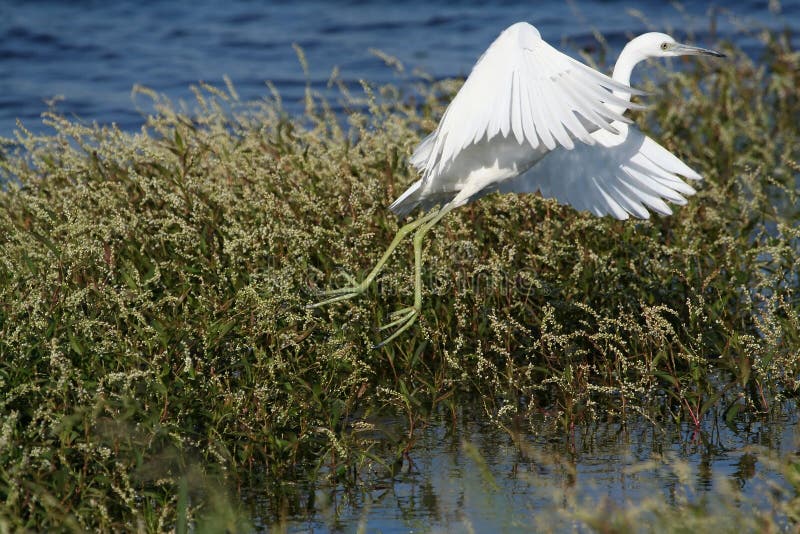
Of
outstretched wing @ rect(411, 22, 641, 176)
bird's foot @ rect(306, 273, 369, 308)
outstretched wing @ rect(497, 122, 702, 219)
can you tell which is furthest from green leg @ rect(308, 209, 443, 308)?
outstretched wing @ rect(411, 22, 641, 176)

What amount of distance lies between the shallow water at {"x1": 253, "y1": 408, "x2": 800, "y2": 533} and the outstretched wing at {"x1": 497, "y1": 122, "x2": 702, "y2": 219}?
32.9 inches

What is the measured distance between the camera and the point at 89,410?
2.93 metres

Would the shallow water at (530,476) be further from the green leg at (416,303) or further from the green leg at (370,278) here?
the green leg at (370,278)

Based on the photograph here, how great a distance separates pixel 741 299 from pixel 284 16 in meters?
10.2

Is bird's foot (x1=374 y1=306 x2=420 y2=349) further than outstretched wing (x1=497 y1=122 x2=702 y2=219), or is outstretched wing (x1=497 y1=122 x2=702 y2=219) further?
outstretched wing (x1=497 y1=122 x2=702 y2=219)

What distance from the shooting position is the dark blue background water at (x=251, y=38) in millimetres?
10625

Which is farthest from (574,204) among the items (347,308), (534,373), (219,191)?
(219,191)

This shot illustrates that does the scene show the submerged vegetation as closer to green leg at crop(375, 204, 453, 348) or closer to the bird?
green leg at crop(375, 204, 453, 348)

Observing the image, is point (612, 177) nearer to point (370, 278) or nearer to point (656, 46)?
point (656, 46)

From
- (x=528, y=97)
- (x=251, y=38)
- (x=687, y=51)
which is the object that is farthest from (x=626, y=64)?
(x=251, y=38)

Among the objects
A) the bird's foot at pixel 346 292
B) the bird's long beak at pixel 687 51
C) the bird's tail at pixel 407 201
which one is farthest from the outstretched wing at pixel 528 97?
the bird's long beak at pixel 687 51

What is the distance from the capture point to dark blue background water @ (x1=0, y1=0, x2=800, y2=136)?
34.9ft

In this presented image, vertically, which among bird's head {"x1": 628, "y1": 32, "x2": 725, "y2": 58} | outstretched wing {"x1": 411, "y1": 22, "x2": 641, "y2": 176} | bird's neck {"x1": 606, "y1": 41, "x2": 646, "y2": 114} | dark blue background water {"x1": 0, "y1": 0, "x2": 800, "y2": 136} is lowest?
outstretched wing {"x1": 411, "y1": 22, "x2": 641, "y2": 176}

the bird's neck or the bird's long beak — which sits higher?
the bird's long beak
